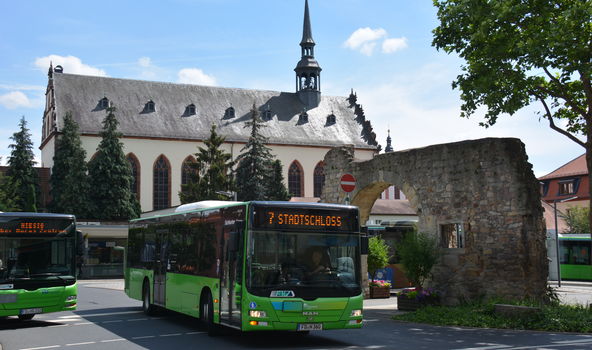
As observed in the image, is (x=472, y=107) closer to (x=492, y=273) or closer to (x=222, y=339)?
(x=492, y=273)

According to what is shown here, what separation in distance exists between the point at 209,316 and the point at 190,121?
56.2 meters

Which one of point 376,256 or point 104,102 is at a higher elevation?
point 104,102

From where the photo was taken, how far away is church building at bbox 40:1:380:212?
64.7 meters

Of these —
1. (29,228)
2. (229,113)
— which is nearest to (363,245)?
(29,228)

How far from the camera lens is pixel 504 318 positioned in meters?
14.7

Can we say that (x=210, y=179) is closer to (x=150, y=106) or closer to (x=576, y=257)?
(x=150, y=106)

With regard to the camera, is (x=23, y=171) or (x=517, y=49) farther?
(x=23, y=171)

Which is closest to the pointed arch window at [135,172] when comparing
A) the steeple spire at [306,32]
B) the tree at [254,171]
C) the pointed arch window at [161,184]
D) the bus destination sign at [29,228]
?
the pointed arch window at [161,184]

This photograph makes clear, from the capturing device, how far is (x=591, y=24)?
1530cm

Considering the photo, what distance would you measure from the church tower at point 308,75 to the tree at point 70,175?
25536mm

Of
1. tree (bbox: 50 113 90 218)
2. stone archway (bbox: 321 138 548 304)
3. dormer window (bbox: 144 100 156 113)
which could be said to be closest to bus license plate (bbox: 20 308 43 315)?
stone archway (bbox: 321 138 548 304)

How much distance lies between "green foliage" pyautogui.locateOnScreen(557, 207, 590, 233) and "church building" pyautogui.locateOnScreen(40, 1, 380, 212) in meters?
20.2

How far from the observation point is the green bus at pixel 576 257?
122 ft

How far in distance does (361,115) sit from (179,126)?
69.2 ft
